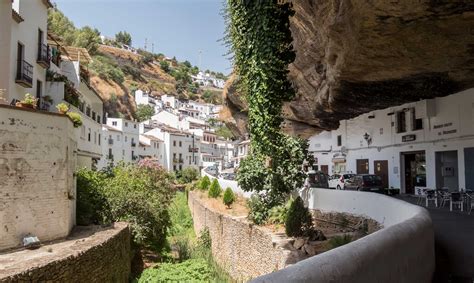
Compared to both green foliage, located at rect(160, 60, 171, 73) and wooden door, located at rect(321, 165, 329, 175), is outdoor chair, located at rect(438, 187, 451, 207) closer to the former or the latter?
A: wooden door, located at rect(321, 165, 329, 175)

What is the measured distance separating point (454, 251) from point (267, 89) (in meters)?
8.04

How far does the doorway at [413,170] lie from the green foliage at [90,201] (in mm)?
17573

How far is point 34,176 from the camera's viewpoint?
1379 cm

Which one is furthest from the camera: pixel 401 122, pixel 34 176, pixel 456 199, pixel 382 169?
pixel 382 169

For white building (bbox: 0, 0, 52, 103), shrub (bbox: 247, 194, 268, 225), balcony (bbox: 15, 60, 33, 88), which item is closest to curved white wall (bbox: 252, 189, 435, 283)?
shrub (bbox: 247, 194, 268, 225)

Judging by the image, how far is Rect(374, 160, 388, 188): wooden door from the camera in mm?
26625

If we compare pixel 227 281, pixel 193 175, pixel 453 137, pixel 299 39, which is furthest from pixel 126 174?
pixel 193 175

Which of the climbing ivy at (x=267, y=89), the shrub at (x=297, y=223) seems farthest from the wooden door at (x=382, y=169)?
the shrub at (x=297, y=223)

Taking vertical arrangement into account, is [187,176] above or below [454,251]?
below

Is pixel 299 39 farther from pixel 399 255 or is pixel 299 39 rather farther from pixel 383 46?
pixel 399 255

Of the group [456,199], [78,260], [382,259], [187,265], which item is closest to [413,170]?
[456,199]

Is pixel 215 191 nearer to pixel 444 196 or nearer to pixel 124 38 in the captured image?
pixel 444 196

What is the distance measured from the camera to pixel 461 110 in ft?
63.1

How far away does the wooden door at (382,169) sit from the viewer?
26.6m
